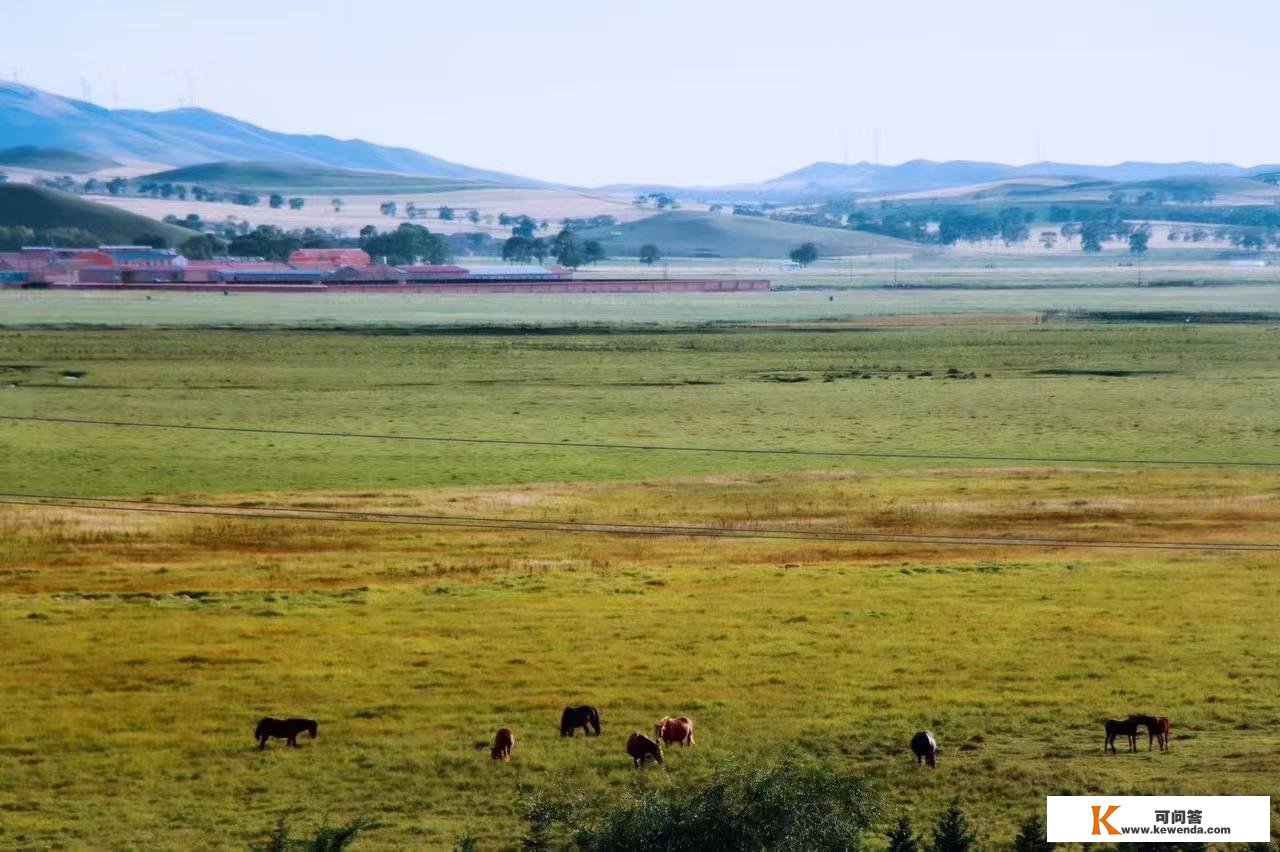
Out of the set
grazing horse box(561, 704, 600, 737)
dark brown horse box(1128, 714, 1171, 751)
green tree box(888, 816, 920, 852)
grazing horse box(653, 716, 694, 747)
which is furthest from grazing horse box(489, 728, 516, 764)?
dark brown horse box(1128, 714, 1171, 751)

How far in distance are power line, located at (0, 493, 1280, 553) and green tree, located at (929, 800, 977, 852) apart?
2444cm

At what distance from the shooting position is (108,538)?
4869 cm

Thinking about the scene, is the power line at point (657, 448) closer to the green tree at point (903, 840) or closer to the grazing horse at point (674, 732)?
the grazing horse at point (674, 732)

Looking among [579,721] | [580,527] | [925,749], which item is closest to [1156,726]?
[925,749]

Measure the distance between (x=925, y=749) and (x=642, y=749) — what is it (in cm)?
411

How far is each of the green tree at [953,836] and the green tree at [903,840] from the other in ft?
0.87

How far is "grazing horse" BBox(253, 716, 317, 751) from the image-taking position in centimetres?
2817

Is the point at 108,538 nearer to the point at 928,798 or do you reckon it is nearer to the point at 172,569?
the point at 172,569

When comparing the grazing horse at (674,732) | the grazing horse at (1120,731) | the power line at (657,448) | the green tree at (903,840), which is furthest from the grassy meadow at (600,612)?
the green tree at (903,840)
